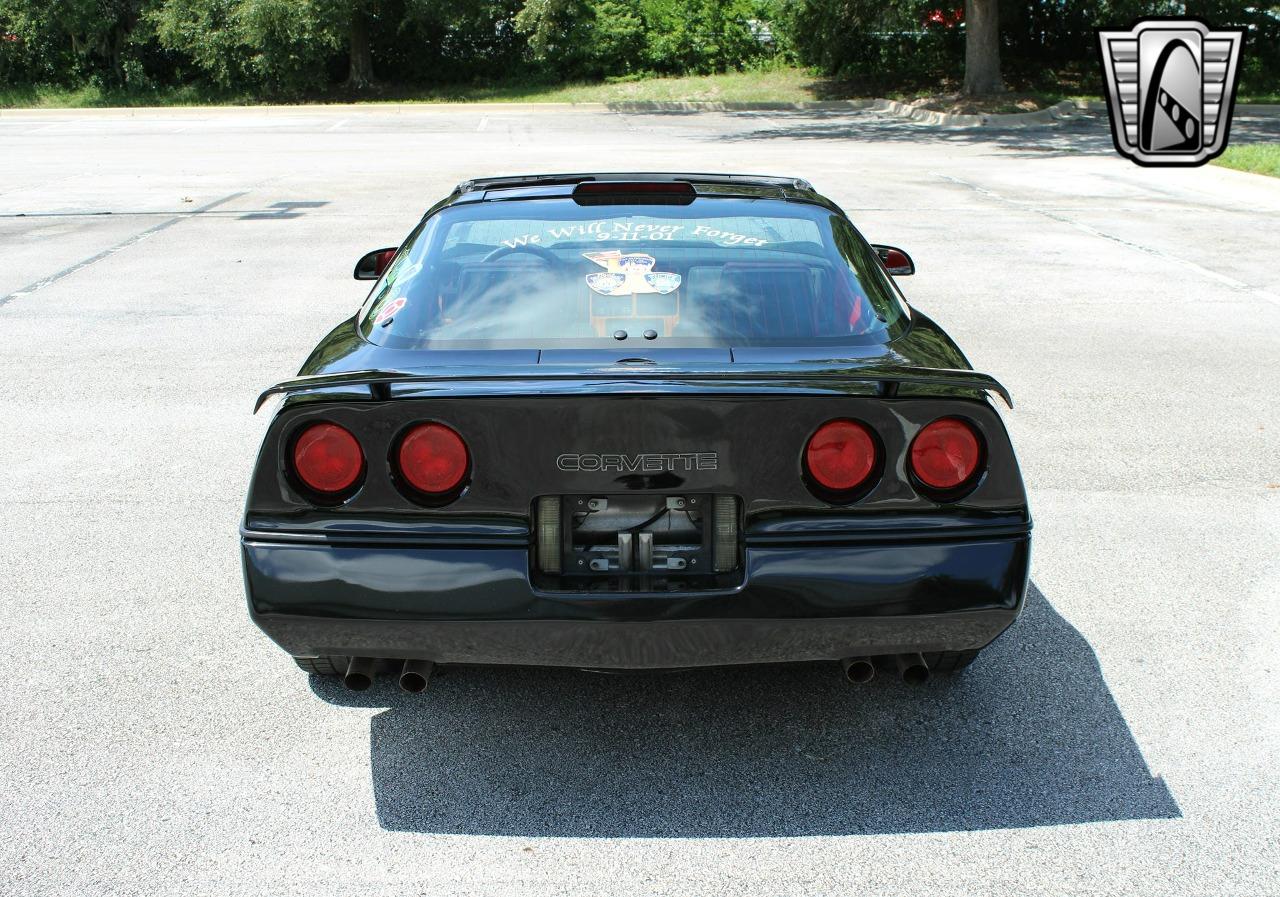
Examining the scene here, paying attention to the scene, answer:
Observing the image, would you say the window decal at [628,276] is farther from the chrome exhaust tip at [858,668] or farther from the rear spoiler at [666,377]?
the chrome exhaust tip at [858,668]

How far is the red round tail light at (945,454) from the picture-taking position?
3.18 meters

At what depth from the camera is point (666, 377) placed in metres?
3.09

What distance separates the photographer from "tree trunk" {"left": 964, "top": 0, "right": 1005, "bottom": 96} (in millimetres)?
29531

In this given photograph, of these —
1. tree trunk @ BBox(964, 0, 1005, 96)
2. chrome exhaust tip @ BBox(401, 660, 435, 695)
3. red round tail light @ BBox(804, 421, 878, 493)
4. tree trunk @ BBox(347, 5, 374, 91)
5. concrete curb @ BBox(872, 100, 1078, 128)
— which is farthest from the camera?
tree trunk @ BBox(347, 5, 374, 91)

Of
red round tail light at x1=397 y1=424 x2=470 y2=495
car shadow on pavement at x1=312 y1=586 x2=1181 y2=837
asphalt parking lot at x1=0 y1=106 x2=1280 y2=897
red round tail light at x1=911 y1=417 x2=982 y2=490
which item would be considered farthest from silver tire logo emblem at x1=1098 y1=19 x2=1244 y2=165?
red round tail light at x1=397 y1=424 x2=470 y2=495

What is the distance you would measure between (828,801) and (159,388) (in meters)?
5.36

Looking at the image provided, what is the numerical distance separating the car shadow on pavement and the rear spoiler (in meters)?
0.99

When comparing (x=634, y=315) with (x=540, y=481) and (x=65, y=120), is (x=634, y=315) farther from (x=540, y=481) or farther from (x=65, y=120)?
(x=65, y=120)

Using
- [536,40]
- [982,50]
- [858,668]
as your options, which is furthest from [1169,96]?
[858,668]

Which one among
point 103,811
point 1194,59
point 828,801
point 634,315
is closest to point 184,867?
point 103,811

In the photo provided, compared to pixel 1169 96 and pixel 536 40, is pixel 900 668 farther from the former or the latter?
pixel 536 40

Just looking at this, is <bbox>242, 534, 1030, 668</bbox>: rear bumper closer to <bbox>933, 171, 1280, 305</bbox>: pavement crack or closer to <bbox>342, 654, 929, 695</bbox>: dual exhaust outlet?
<bbox>342, 654, 929, 695</bbox>: dual exhaust outlet

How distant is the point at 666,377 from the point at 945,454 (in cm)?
71

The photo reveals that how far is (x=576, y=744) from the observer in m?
3.52
